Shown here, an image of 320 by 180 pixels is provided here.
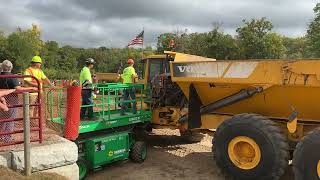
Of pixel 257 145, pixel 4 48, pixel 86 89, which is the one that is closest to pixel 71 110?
pixel 86 89

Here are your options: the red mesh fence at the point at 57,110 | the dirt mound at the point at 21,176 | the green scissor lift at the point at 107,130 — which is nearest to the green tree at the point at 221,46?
the green scissor lift at the point at 107,130

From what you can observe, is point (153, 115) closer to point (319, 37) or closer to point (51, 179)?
point (51, 179)

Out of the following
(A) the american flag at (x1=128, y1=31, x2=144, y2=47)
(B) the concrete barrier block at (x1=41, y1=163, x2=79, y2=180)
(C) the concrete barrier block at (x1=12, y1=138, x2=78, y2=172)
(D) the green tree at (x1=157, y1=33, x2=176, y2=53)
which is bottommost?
(B) the concrete barrier block at (x1=41, y1=163, x2=79, y2=180)

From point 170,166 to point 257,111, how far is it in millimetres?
2315

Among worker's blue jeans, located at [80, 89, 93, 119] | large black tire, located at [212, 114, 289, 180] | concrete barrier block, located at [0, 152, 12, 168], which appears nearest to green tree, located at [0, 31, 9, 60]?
worker's blue jeans, located at [80, 89, 93, 119]

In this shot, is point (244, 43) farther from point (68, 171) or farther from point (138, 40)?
point (68, 171)

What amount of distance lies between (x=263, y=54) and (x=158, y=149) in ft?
105

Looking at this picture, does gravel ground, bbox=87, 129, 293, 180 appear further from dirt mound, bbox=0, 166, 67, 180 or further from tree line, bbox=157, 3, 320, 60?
tree line, bbox=157, 3, 320, 60

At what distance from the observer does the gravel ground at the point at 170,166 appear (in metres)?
8.80

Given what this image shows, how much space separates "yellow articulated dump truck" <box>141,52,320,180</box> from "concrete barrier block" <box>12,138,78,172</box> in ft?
9.52

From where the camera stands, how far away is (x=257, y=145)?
773 cm

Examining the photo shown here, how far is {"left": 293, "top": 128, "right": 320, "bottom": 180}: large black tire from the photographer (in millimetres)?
6852

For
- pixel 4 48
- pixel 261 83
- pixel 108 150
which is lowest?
pixel 108 150

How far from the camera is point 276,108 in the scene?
822 cm
